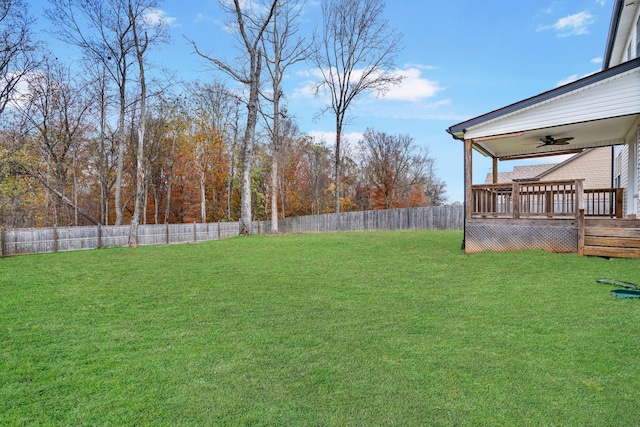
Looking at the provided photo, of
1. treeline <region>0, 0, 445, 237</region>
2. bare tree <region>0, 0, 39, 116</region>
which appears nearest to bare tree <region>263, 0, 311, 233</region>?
treeline <region>0, 0, 445, 237</region>

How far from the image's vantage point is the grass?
2.11 meters

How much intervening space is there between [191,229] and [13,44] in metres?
9.35

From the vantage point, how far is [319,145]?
3231 centimetres

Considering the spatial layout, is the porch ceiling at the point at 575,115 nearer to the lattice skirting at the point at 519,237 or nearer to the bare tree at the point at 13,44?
the lattice skirting at the point at 519,237

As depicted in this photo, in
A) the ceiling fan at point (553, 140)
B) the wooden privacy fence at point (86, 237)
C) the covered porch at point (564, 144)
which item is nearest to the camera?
the covered porch at point (564, 144)

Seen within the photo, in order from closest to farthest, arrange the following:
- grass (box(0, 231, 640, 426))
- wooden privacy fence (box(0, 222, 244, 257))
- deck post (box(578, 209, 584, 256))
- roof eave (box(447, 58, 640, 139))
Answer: grass (box(0, 231, 640, 426))
roof eave (box(447, 58, 640, 139))
deck post (box(578, 209, 584, 256))
wooden privacy fence (box(0, 222, 244, 257))

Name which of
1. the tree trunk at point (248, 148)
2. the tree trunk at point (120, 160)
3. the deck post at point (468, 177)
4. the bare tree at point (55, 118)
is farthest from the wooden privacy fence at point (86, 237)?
the deck post at point (468, 177)

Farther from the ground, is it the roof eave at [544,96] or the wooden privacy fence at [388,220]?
the roof eave at [544,96]

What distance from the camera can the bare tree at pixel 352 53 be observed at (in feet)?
71.4

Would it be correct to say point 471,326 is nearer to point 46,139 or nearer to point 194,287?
point 194,287

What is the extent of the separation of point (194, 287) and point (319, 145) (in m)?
27.8

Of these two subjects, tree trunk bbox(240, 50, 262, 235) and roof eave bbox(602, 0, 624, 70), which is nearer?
roof eave bbox(602, 0, 624, 70)

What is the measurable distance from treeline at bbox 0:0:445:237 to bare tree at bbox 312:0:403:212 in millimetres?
3430

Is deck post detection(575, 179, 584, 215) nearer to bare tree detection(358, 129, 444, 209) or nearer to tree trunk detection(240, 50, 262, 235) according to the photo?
tree trunk detection(240, 50, 262, 235)
